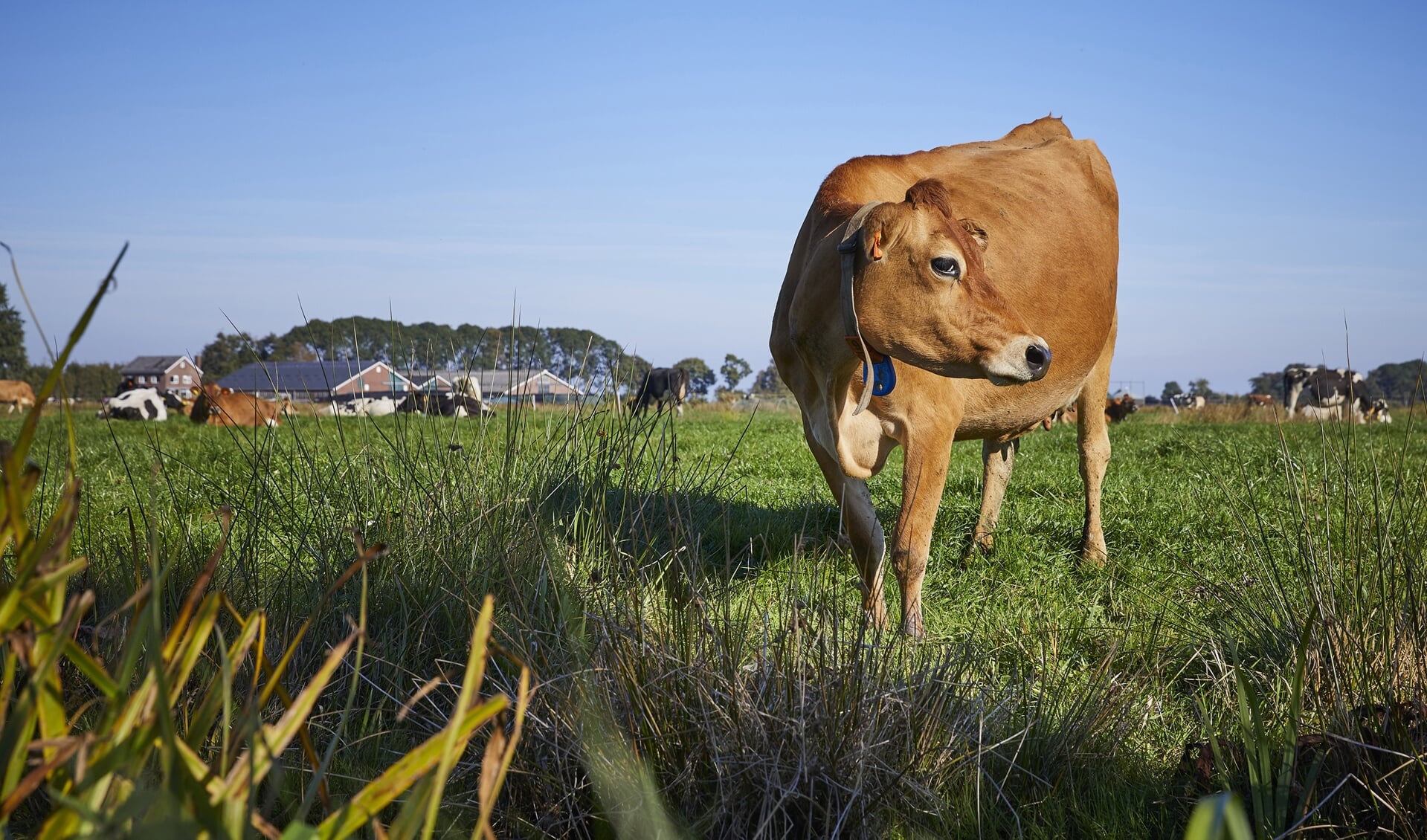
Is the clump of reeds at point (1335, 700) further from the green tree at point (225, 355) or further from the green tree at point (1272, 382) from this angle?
the green tree at point (1272, 382)

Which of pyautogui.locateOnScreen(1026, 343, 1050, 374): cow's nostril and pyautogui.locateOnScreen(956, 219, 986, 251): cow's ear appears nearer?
pyautogui.locateOnScreen(1026, 343, 1050, 374): cow's nostril

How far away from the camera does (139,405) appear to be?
21922 millimetres

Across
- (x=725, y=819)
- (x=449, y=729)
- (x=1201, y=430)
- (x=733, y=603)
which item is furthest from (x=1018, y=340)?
(x=1201, y=430)

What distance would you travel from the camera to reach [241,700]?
2.41 meters

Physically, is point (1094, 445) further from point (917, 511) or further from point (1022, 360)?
point (1022, 360)

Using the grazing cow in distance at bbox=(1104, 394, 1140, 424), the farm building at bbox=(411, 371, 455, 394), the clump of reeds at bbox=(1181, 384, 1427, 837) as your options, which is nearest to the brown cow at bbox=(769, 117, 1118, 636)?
the clump of reeds at bbox=(1181, 384, 1427, 837)

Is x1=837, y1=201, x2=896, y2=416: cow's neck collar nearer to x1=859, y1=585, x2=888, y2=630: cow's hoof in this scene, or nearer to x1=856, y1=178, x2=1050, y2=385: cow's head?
x1=856, y1=178, x2=1050, y2=385: cow's head

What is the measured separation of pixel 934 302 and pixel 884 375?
1.41 ft

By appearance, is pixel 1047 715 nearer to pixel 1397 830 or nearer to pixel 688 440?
pixel 1397 830

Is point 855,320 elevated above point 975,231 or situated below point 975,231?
below

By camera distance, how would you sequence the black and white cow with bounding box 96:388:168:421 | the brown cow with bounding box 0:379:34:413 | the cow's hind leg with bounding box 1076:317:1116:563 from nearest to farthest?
the cow's hind leg with bounding box 1076:317:1116:563 < the black and white cow with bounding box 96:388:168:421 < the brown cow with bounding box 0:379:34:413

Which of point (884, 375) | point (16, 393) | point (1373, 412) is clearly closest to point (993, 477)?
point (884, 375)

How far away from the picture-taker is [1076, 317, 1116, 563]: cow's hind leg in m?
5.85

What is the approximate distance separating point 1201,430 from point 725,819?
13300 millimetres
